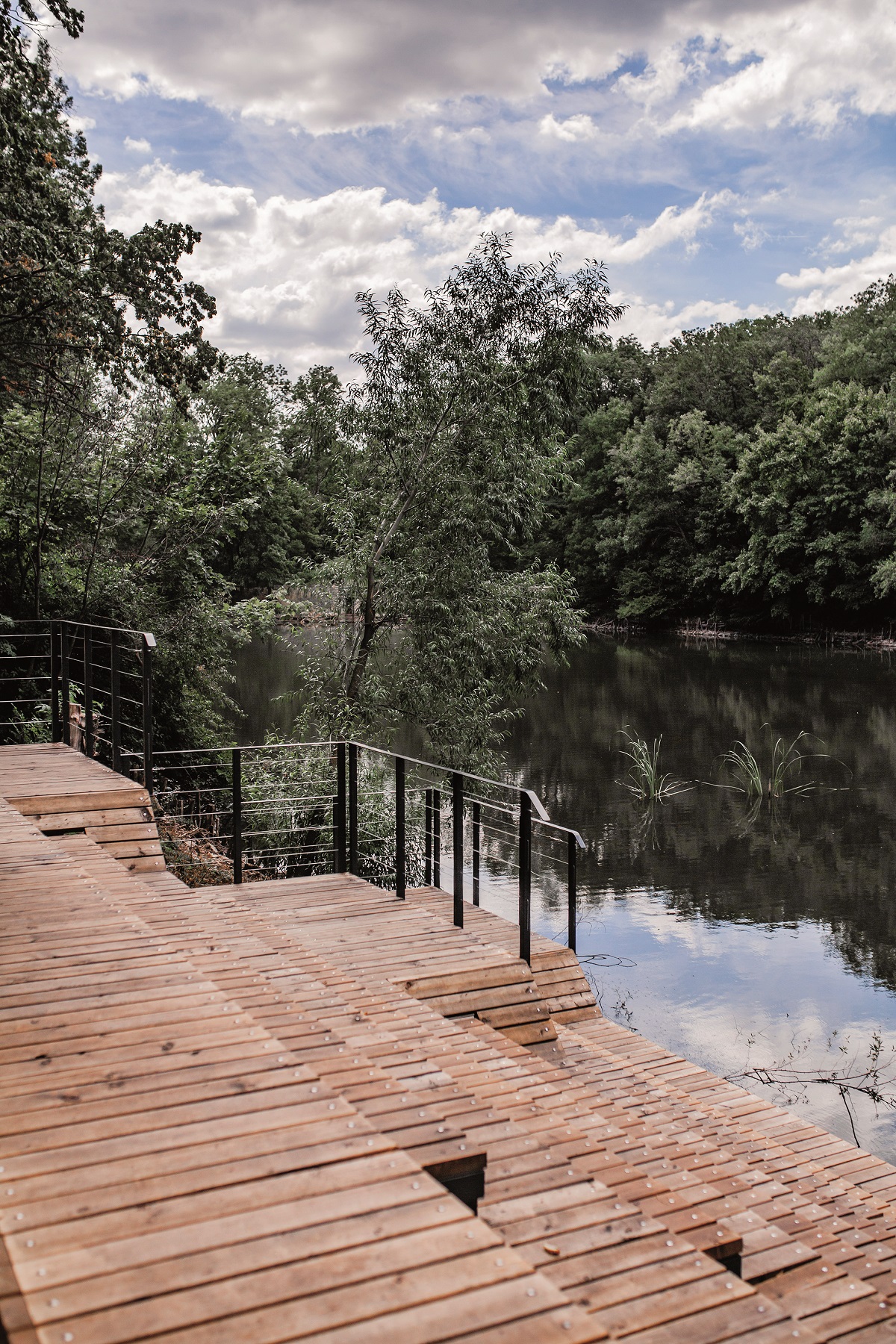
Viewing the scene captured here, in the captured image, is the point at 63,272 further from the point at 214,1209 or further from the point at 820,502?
the point at 820,502

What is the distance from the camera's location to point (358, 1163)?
2.12 metres

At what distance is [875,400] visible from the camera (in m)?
33.8

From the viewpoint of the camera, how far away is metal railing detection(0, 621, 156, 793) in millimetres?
8234

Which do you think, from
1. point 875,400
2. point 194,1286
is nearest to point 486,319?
point 194,1286

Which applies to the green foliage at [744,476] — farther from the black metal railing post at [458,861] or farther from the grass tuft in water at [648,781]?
the black metal railing post at [458,861]

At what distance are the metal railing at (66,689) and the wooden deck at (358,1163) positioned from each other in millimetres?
3362

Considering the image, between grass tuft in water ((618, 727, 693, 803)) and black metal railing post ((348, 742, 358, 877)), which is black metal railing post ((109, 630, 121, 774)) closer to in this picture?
black metal railing post ((348, 742, 358, 877))

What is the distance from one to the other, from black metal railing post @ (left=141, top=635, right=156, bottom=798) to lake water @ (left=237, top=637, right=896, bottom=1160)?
4.75 m

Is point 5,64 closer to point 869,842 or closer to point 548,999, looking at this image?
point 548,999

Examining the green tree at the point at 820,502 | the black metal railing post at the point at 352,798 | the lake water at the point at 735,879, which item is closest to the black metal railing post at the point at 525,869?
the black metal railing post at the point at 352,798

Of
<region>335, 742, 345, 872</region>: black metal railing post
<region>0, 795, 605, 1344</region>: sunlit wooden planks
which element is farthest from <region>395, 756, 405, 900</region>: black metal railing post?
<region>0, 795, 605, 1344</region>: sunlit wooden planks

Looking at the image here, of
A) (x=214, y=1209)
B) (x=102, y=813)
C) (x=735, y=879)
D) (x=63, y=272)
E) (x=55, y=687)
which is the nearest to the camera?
(x=214, y=1209)

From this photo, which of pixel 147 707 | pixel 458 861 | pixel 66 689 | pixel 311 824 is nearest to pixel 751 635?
pixel 311 824

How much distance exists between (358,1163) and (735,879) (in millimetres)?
10916
